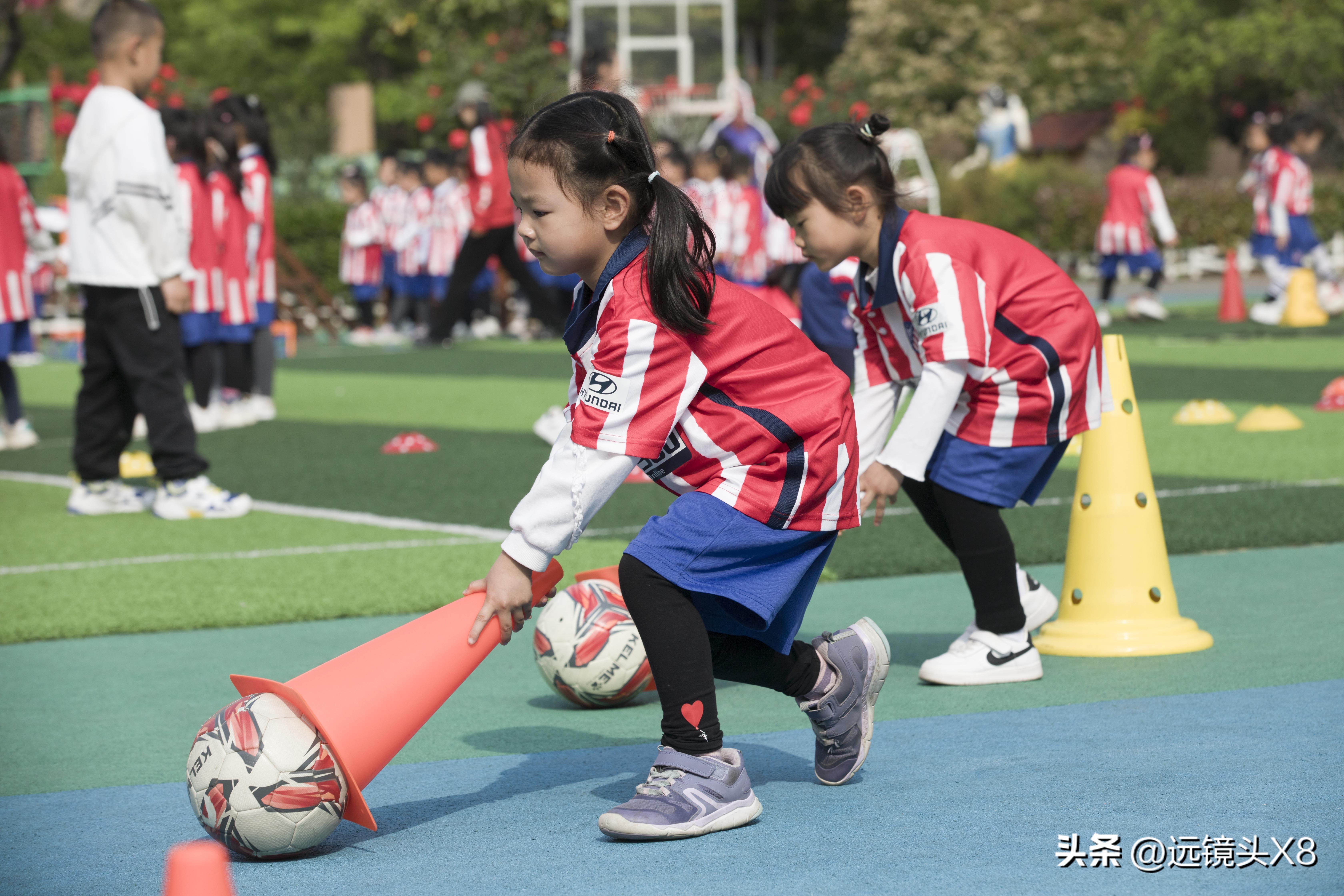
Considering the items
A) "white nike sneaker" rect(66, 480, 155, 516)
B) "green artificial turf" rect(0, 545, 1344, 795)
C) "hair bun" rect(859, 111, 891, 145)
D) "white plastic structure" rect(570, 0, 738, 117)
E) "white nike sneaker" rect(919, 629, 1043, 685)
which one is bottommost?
"white nike sneaker" rect(66, 480, 155, 516)

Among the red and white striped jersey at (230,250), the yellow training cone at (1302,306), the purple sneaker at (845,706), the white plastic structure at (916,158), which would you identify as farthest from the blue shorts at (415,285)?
the purple sneaker at (845,706)

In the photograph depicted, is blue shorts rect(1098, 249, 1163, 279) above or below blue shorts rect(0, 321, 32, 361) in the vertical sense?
below

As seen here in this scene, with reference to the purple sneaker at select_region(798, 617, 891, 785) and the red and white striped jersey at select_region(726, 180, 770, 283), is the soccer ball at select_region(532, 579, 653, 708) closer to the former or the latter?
the purple sneaker at select_region(798, 617, 891, 785)

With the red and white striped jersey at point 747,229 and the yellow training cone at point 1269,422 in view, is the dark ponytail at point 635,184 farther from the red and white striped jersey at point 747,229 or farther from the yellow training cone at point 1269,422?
the red and white striped jersey at point 747,229

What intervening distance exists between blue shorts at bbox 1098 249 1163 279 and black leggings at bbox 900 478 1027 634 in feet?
49.4

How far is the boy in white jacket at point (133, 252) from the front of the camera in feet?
23.1

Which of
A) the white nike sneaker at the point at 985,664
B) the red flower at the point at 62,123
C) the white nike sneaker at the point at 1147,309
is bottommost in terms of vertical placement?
the white nike sneaker at the point at 1147,309

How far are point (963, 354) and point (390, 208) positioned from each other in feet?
58.6

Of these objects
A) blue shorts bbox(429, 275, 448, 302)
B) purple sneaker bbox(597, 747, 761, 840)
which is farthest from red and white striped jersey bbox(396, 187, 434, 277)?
purple sneaker bbox(597, 747, 761, 840)

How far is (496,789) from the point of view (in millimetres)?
3330

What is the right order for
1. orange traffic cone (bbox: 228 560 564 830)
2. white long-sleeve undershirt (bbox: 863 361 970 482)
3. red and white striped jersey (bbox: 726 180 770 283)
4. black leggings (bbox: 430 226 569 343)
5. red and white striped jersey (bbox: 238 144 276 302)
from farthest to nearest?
red and white striped jersey (bbox: 726 180 770 283) → black leggings (bbox: 430 226 569 343) → red and white striped jersey (bbox: 238 144 276 302) → white long-sleeve undershirt (bbox: 863 361 970 482) → orange traffic cone (bbox: 228 560 564 830)

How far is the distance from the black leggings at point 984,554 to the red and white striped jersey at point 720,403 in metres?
1.03

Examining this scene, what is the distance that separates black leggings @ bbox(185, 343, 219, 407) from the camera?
1045 cm

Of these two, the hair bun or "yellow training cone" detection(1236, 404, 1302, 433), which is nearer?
the hair bun
